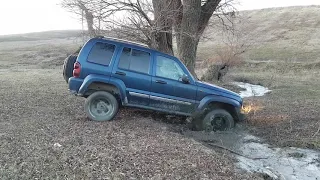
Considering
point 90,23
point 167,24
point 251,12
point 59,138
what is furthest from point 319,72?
point 251,12

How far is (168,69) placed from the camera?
31.4 ft

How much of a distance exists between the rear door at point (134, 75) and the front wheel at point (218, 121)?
1.63 metres

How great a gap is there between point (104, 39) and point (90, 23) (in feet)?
16.2

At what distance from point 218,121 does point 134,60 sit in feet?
8.84

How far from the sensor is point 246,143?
30.0ft

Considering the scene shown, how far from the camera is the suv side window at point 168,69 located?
9507 mm

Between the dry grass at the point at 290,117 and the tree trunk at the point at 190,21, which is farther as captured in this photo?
the tree trunk at the point at 190,21

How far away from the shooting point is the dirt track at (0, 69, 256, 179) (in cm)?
593

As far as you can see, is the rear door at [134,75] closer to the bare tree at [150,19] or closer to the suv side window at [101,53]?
the suv side window at [101,53]

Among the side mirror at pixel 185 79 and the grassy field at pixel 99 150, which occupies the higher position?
the side mirror at pixel 185 79

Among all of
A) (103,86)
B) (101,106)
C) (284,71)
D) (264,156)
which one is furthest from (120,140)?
(284,71)

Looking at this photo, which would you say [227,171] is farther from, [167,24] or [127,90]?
[167,24]

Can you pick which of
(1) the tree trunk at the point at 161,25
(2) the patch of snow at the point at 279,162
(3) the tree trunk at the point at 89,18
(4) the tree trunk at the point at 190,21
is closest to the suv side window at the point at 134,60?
(2) the patch of snow at the point at 279,162

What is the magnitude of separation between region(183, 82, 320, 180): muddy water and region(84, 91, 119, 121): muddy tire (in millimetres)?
1911
